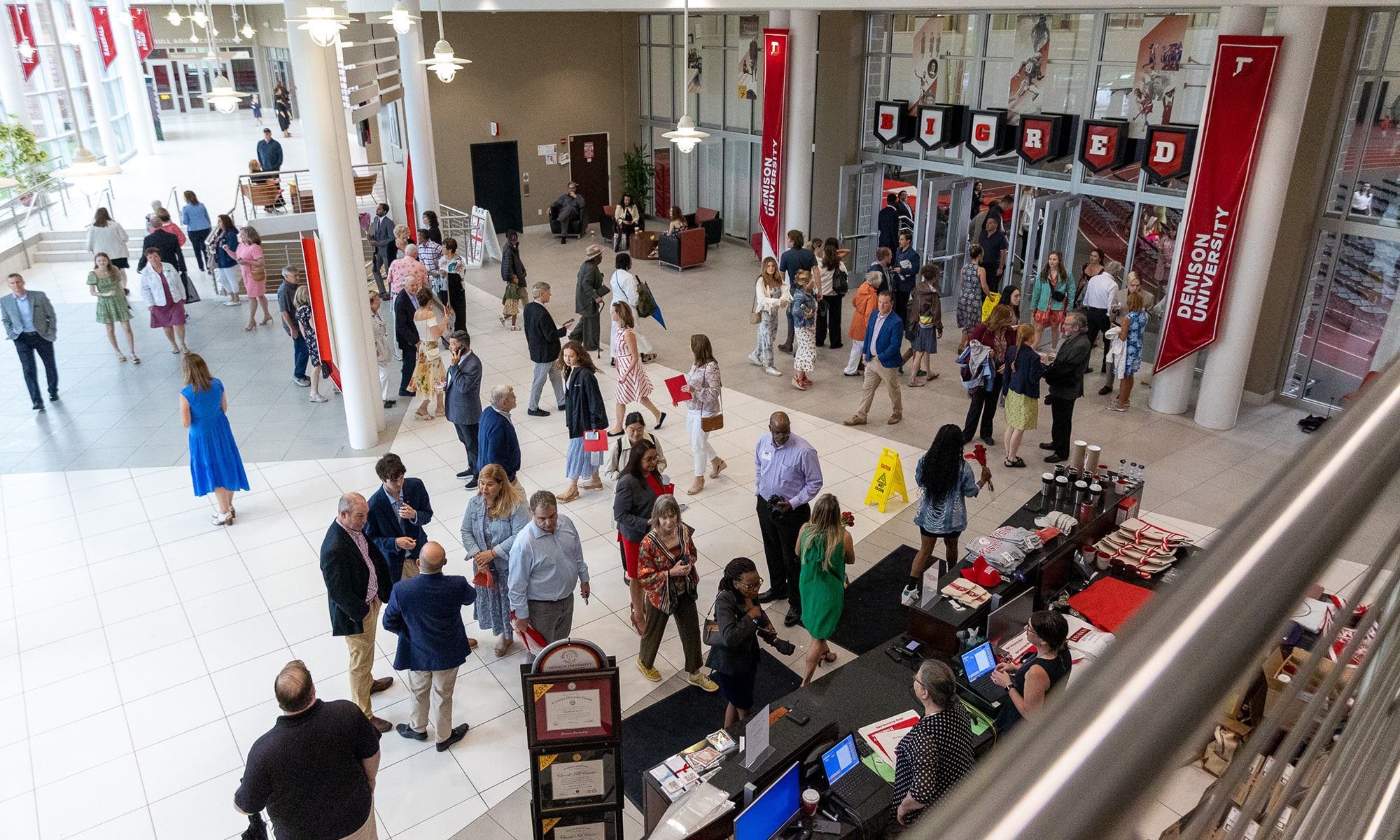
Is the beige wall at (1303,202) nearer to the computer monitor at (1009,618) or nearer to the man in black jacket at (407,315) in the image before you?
the computer monitor at (1009,618)

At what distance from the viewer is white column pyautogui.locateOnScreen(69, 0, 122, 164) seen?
23.9 metres

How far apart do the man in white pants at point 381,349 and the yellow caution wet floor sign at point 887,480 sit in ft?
18.5

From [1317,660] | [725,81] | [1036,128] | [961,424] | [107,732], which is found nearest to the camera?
[1317,660]

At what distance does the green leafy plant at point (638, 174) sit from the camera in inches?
829

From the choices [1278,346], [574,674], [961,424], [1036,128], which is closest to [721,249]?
[1036,128]

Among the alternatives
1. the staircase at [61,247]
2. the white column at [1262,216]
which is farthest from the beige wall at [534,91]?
the white column at [1262,216]

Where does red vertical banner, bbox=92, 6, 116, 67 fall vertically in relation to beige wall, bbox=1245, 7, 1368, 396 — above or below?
above

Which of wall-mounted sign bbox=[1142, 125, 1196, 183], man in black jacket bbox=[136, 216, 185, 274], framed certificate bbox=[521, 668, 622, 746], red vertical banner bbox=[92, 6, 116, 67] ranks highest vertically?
red vertical banner bbox=[92, 6, 116, 67]

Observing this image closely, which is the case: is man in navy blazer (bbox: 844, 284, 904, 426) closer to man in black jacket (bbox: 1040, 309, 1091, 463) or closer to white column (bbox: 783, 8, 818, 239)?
man in black jacket (bbox: 1040, 309, 1091, 463)

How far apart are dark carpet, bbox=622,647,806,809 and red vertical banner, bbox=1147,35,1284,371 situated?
694 centimetres

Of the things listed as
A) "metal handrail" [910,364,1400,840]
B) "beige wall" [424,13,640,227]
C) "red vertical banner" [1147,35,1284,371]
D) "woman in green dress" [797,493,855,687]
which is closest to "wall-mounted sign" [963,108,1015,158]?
"red vertical banner" [1147,35,1284,371]

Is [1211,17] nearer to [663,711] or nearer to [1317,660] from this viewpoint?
[663,711]

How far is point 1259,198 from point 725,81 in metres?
11.7

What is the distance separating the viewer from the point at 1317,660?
2.57ft
